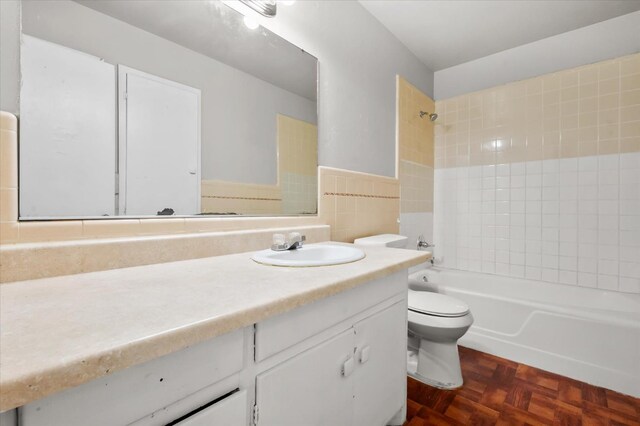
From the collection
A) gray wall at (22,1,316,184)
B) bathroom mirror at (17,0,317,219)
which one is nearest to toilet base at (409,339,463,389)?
bathroom mirror at (17,0,317,219)

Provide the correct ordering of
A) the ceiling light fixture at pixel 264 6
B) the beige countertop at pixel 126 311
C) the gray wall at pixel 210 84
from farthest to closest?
the ceiling light fixture at pixel 264 6
the gray wall at pixel 210 84
the beige countertop at pixel 126 311

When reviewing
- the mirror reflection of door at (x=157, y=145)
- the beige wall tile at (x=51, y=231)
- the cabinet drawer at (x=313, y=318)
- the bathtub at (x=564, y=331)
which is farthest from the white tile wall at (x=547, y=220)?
the beige wall tile at (x=51, y=231)

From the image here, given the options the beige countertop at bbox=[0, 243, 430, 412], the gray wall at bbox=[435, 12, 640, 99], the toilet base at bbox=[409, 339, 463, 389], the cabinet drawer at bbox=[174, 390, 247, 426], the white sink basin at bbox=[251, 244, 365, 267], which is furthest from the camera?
the gray wall at bbox=[435, 12, 640, 99]

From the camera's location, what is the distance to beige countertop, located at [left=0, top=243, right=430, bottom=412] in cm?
37

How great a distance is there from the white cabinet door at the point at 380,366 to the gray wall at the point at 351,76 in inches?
38.0

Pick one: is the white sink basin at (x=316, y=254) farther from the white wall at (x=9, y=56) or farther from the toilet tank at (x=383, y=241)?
the white wall at (x=9, y=56)

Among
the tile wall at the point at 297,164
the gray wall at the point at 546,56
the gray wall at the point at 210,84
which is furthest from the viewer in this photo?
the gray wall at the point at 546,56

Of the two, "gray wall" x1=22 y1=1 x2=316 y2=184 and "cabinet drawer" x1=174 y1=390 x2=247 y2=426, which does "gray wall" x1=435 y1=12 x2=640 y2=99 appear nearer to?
"gray wall" x1=22 y1=1 x2=316 y2=184

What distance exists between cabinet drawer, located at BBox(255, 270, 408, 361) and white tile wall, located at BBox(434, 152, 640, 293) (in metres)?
2.05

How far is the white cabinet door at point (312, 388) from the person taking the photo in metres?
0.68

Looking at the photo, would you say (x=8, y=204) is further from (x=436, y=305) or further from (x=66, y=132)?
(x=436, y=305)

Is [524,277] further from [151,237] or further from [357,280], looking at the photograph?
[151,237]

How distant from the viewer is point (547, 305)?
6.05ft

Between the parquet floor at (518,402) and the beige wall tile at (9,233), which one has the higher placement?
the beige wall tile at (9,233)
